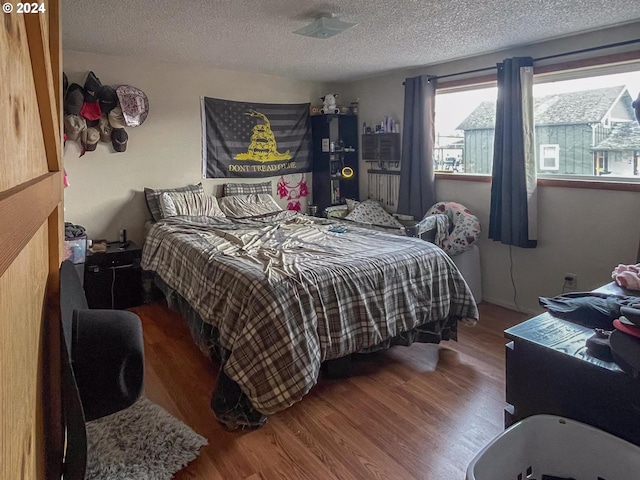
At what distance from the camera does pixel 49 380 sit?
622mm

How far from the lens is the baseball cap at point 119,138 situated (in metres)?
3.78

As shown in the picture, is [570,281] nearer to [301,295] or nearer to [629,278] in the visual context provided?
[629,278]

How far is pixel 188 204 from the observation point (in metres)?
4.04

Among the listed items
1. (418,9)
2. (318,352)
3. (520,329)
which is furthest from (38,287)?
(418,9)

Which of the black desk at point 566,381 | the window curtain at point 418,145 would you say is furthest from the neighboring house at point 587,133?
the black desk at point 566,381

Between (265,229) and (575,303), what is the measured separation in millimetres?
2552

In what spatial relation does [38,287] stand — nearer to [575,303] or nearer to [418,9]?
[575,303]

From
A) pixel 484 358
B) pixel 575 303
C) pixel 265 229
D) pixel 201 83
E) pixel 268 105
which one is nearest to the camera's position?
pixel 575 303

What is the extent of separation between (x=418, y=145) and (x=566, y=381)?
10.7 feet

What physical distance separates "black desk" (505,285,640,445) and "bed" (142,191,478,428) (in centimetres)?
103

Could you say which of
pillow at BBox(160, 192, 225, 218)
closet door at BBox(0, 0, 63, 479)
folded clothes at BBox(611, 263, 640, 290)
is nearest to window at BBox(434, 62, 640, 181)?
folded clothes at BBox(611, 263, 640, 290)

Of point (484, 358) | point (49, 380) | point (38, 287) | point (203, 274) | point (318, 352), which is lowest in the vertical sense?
point (484, 358)

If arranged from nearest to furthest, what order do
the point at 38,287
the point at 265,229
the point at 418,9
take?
the point at 38,287, the point at 418,9, the point at 265,229

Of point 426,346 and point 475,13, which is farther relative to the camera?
point 426,346
